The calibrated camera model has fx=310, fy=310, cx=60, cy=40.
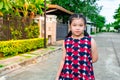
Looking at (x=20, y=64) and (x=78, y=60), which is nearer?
(x=78, y=60)

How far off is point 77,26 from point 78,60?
1.43 feet

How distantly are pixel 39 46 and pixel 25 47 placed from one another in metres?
3.16

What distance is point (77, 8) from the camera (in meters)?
39.8

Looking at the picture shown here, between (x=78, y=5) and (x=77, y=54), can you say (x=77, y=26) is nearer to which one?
(x=77, y=54)

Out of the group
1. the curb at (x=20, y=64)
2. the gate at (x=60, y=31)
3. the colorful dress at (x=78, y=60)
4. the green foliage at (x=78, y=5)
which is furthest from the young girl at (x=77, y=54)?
the green foliage at (x=78, y=5)

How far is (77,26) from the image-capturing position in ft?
13.1

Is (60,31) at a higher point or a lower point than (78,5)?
lower

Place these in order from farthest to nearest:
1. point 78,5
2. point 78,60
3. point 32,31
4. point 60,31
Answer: point 78,5, point 60,31, point 32,31, point 78,60

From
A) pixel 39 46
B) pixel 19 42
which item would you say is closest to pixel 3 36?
pixel 19 42

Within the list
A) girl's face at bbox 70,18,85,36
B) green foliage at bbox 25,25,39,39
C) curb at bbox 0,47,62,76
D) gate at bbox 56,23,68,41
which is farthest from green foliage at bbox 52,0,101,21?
girl's face at bbox 70,18,85,36

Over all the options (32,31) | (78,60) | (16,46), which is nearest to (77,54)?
(78,60)

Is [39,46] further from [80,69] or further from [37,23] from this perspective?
[80,69]

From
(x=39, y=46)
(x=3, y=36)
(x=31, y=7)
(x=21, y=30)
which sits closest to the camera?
(x=3, y=36)

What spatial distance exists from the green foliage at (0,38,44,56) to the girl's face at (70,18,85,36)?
10.0 metres
